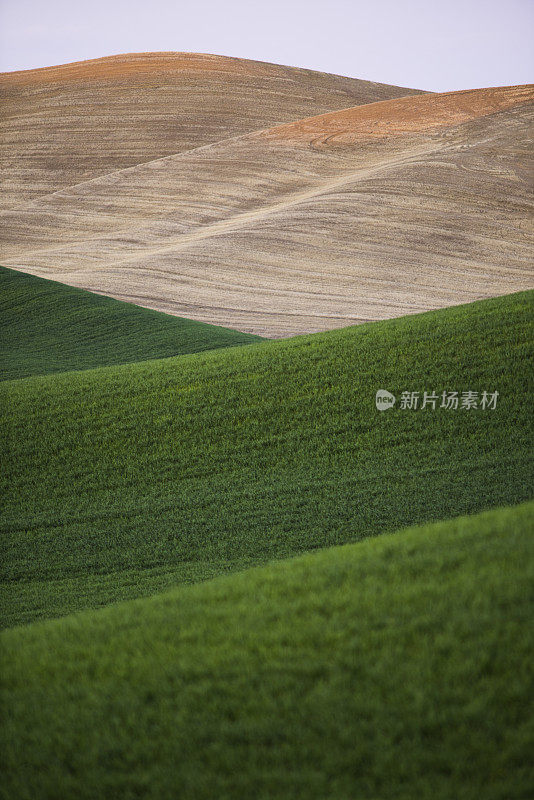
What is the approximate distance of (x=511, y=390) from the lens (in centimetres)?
945

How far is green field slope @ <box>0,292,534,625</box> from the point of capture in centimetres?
657

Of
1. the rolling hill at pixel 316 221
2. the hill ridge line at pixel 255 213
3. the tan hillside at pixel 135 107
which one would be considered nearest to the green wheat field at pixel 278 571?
the rolling hill at pixel 316 221

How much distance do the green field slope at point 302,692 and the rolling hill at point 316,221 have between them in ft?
53.5

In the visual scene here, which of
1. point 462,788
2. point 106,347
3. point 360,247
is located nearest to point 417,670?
point 462,788

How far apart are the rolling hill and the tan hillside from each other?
277 cm

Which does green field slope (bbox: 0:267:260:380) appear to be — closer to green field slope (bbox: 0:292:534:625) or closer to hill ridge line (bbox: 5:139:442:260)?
green field slope (bbox: 0:292:534:625)

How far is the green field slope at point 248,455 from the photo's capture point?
21.6 feet

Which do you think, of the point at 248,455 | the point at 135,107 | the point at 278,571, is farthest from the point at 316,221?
the point at 278,571

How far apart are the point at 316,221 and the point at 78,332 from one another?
43.8ft

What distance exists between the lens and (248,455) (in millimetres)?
8812

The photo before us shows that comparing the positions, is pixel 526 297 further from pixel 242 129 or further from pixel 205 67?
pixel 205 67

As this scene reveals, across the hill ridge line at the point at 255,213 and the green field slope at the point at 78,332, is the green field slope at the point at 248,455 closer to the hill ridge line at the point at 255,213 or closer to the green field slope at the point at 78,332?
the green field slope at the point at 78,332

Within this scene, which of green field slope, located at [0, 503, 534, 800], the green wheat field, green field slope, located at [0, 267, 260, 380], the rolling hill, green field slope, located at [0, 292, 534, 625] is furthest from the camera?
the rolling hill

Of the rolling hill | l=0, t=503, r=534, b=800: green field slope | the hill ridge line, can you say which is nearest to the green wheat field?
l=0, t=503, r=534, b=800: green field slope
